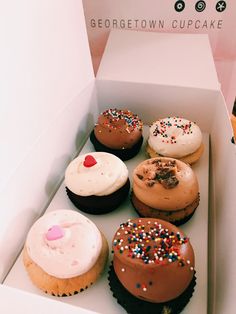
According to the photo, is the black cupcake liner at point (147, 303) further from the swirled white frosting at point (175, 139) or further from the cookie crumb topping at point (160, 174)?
the swirled white frosting at point (175, 139)

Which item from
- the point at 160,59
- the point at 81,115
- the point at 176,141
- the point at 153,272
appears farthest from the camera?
the point at 160,59

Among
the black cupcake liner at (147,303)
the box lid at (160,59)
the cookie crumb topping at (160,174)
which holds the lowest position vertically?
the black cupcake liner at (147,303)

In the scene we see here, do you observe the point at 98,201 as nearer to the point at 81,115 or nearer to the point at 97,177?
the point at 97,177

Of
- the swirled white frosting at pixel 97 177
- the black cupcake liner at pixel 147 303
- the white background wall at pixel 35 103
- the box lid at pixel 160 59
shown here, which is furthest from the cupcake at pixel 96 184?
the box lid at pixel 160 59

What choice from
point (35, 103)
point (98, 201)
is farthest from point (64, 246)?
point (35, 103)

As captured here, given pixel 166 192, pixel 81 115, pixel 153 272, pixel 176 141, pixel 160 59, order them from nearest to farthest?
pixel 153 272
pixel 166 192
pixel 176 141
pixel 81 115
pixel 160 59
